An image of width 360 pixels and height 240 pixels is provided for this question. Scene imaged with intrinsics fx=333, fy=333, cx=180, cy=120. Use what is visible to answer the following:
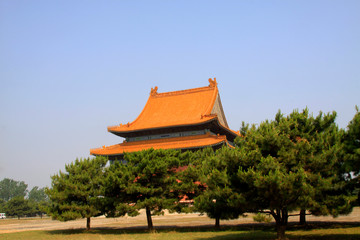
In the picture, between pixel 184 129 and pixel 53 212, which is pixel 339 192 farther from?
pixel 184 129

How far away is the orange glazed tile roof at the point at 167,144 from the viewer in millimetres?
32472

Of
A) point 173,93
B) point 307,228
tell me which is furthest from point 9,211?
point 307,228

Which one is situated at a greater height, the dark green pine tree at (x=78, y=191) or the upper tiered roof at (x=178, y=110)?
the upper tiered roof at (x=178, y=110)

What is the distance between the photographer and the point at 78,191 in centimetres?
1975

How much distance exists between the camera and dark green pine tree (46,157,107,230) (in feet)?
65.0

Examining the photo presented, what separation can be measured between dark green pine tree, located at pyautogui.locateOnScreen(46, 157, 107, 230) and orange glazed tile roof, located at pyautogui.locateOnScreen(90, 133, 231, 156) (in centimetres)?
976

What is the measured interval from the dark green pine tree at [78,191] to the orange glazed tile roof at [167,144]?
9.76m

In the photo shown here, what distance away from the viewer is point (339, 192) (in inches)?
516

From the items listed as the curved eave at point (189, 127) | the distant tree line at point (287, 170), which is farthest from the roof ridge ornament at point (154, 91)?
the distant tree line at point (287, 170)

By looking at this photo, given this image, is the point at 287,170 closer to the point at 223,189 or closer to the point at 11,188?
the point at 223,189

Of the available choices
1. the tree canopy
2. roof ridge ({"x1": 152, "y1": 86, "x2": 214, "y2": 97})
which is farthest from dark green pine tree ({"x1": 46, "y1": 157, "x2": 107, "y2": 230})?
the tree canopy

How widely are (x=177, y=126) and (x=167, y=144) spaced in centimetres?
225

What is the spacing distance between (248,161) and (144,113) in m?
30.0

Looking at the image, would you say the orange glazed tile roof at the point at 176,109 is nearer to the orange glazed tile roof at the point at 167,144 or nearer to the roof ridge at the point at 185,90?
the roof ridge at the point at 185,90
